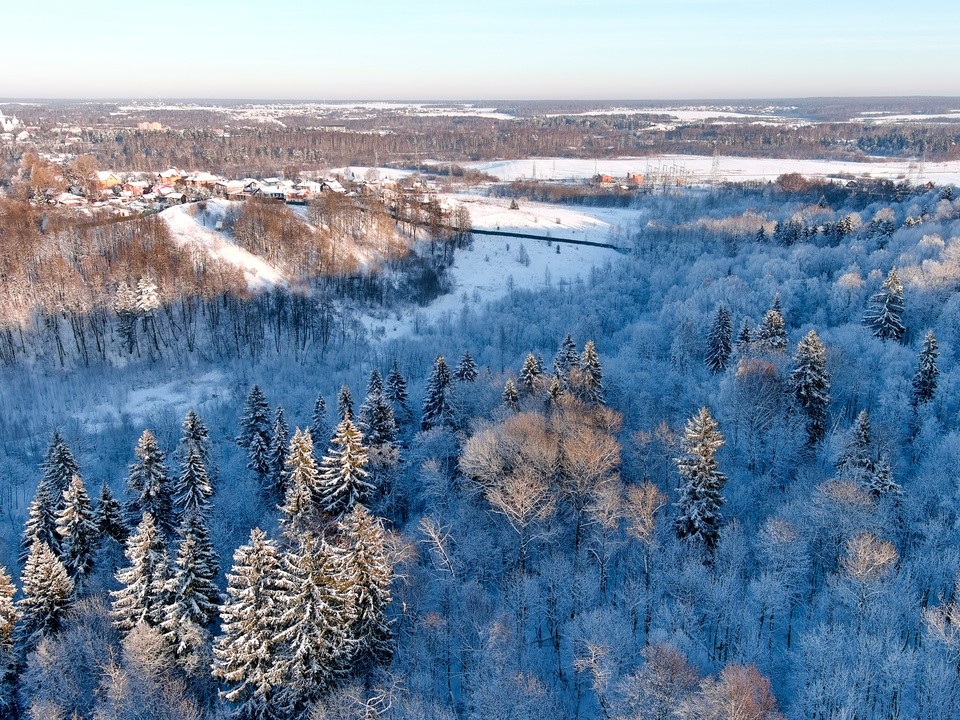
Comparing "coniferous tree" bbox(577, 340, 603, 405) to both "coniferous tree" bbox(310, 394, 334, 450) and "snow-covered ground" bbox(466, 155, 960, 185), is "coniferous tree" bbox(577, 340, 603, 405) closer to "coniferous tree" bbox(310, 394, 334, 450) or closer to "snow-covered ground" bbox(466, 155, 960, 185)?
"coniferous tree" bbox(310, 394, 334, 450)

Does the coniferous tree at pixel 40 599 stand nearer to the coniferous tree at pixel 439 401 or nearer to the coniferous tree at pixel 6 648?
the coniferous tree at pixel 6 648

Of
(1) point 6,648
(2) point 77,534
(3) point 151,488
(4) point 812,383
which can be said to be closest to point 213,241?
(3) point 151,488

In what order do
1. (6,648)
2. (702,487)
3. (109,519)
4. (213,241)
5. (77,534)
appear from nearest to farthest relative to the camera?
1. (6,648)
2. (702,487)
3. (77,534)
4. (109,519)
5. (213,241)

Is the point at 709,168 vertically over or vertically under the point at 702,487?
over

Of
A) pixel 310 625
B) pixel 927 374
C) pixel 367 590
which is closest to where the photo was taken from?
pixel 310 625

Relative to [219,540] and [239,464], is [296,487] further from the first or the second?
[239,464]

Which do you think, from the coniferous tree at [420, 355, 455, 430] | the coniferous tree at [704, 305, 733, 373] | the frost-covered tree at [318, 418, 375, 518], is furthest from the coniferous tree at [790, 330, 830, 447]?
the frost-covered tree at [318, 418, 375, 518]

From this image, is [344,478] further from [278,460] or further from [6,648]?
[6,648]
